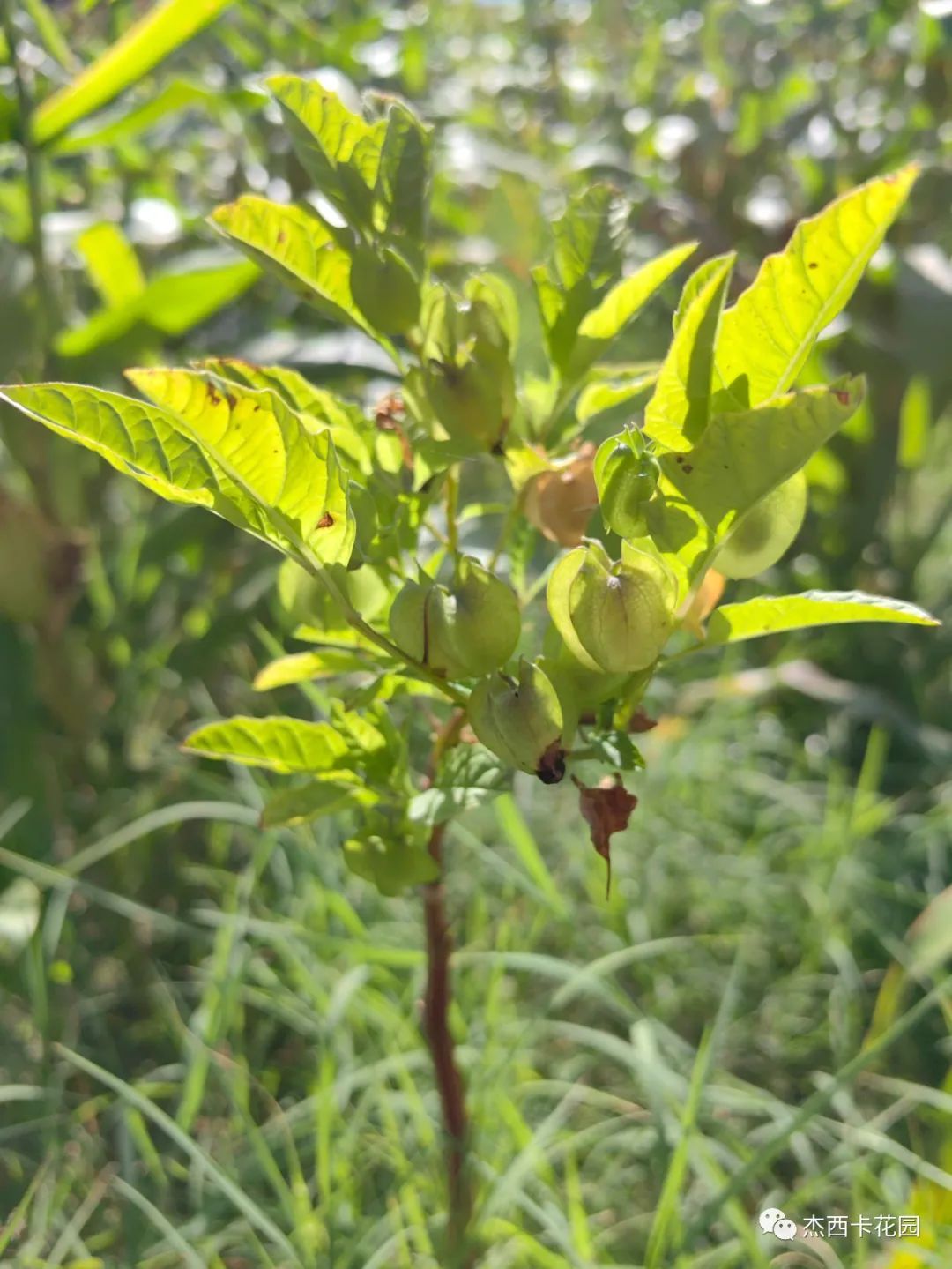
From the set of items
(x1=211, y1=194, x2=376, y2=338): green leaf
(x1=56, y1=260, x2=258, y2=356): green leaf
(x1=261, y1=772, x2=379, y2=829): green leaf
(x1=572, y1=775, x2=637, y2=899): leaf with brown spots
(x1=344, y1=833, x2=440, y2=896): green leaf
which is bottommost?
(x1=344, y1=833, x2=440, y2=896): green leaf

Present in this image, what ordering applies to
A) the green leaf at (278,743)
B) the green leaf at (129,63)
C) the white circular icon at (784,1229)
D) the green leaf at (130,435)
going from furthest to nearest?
1. the green leaf at (129,63)
2. the white circular icon at (784,1229)
3. the green leaf at (278,743)
4. the green leaf at (130,435)

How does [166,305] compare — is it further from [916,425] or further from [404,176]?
[916,425]

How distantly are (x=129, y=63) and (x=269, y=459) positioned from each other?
611mm

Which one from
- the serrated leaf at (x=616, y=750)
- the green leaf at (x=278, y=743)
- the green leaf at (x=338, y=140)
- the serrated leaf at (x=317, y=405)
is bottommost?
the serrated leaf at (x=616, y=750)

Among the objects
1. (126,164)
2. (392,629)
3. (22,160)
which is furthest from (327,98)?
(126,164)

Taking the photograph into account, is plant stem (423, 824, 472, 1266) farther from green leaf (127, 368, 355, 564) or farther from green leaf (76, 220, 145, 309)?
green leaf (76, 220, 145, 309)

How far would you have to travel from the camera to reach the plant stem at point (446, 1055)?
0.43 metres

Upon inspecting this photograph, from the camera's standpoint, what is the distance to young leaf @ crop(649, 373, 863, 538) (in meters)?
0.28

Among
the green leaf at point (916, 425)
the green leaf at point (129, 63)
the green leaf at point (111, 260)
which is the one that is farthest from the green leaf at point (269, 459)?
the green leaf at point (916, 425)

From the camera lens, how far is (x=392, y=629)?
32 centimetres

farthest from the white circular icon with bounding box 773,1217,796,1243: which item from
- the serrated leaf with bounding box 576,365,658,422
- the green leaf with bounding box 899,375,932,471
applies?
the green leaf with bounding box 899,375,932,471

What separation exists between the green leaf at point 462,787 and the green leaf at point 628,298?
0.15 m

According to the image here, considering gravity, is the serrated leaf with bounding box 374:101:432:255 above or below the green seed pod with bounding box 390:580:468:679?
above

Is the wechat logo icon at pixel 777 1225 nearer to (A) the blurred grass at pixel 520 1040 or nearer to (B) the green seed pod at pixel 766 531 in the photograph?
(A) the blurred grass at pixel 520 1040
